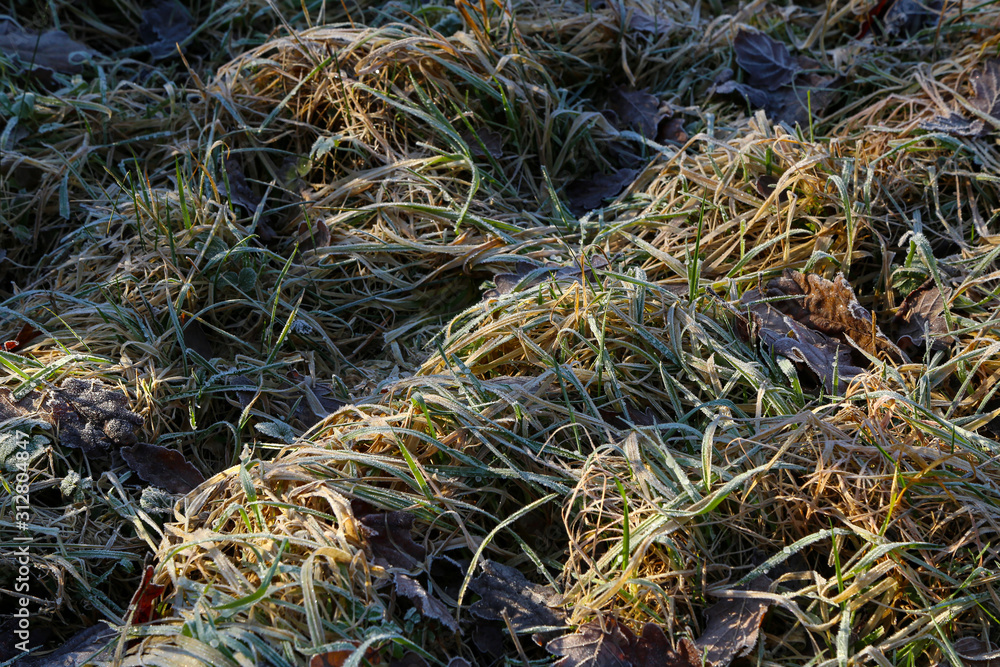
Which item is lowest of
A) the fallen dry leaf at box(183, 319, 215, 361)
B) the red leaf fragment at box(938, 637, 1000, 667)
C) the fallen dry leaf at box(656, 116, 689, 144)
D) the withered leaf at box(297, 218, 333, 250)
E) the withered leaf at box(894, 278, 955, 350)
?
the red leaf fragment at box(938, 637, 1000, 667)

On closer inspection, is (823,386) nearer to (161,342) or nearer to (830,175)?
(830,175)

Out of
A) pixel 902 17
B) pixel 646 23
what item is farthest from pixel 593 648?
pixel 902 17

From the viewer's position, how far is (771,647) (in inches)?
60.9

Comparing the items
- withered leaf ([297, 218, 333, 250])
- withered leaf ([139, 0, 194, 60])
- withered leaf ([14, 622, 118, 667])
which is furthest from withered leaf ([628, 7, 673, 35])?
withered leaf ([14, 622, 118, 667])

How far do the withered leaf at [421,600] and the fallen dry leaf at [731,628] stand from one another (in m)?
0.46

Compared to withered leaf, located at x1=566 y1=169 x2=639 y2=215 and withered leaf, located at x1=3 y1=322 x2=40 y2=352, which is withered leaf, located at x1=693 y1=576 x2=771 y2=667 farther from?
withered leaf, located at x1=3 y1=322 x2=40 y2=352

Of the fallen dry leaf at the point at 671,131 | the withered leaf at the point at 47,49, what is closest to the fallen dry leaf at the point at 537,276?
the fallen dry leaf at the point at 671,131

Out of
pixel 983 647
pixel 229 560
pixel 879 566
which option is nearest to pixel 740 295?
pixel 879 566

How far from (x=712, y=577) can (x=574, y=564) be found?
0.28m

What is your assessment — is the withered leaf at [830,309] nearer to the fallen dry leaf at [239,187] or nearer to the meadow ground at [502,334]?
the meadow ground at [502,334]

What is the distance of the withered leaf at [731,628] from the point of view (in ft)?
4.86

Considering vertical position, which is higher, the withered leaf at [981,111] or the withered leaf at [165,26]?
the withered leaf at [165,26]

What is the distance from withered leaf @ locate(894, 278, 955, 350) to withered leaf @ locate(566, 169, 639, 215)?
97 cm

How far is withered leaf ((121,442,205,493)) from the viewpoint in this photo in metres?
1.88
